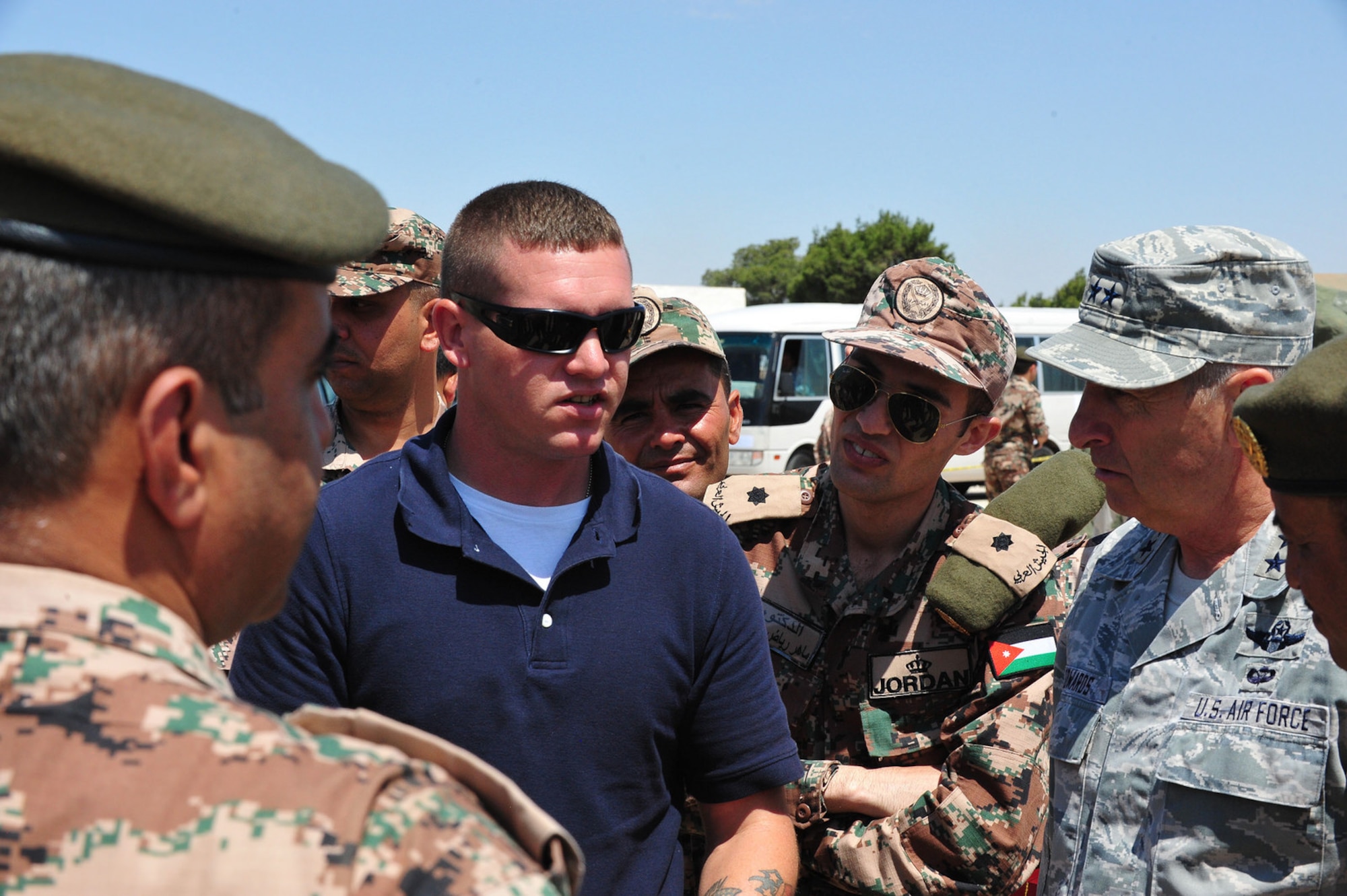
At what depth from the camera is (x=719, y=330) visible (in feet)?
50.4

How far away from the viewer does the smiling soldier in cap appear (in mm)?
868

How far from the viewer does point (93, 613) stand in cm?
96

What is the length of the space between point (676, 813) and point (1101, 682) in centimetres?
100

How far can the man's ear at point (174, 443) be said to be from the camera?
972 millimetres

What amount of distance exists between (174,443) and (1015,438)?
37.4 feet

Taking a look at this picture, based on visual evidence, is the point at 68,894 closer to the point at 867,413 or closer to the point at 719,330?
the point at 867,413

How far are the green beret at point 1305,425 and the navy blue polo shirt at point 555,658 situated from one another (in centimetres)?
106

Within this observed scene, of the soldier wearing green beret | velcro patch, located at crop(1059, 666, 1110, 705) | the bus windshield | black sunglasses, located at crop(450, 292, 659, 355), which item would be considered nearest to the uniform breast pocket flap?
velcro patch, located at crop(1059, 666, 1110, 705)

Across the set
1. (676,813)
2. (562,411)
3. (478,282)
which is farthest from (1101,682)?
(478,282)

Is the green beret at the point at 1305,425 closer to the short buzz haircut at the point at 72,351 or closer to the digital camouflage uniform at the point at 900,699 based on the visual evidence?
the digital camouflage uniform at the point at 900,699

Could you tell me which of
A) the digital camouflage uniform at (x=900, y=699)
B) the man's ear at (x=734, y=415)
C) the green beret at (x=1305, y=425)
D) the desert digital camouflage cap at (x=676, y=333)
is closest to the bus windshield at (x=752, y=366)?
the man's ear at (x=734, y=415)

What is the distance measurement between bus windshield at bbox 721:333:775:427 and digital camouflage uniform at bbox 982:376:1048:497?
160 inches

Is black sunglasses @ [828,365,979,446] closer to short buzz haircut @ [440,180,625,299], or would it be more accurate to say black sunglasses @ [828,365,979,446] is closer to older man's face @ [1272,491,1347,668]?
short buzz haircut @ [440,180,625,299]

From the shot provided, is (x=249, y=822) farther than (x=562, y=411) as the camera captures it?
No
